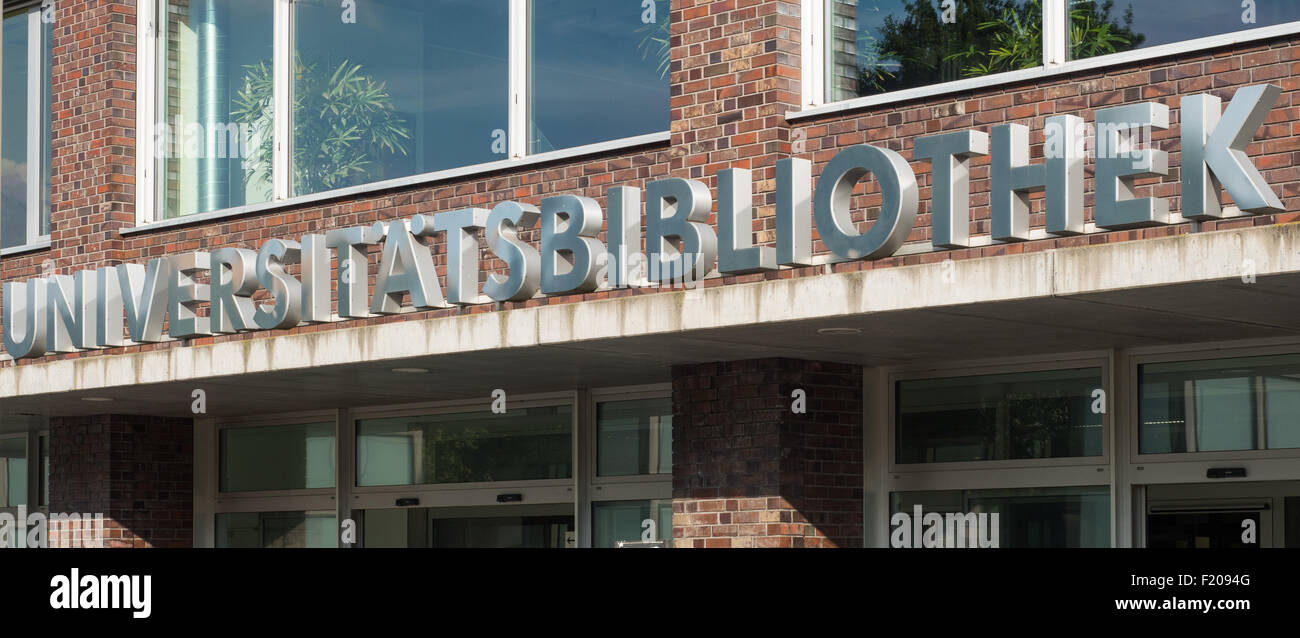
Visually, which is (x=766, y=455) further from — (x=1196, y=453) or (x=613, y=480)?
(x=1196, y=453)

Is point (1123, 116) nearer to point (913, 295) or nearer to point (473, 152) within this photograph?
point (913, 295)

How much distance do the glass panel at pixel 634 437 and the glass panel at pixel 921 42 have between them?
312 cm

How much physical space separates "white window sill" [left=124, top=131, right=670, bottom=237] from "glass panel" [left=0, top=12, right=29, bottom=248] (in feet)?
6.18

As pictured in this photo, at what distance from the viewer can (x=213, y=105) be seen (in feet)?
43.2

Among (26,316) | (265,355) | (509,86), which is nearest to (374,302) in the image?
(265,355)

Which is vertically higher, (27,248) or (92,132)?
(92,132)

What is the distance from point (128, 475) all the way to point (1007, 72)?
9096 millimetres

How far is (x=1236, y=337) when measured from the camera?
913cm

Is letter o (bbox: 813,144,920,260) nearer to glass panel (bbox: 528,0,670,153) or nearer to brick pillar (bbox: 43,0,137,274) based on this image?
glass panel (bbox: 528,0,670,153)

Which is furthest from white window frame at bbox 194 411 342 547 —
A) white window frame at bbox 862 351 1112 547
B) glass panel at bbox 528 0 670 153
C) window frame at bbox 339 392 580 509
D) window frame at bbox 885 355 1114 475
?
window frame at bbox 885 355 1114 475

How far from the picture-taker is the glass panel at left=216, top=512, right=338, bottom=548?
552 inches

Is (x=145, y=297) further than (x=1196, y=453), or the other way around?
(x=145, y=297)

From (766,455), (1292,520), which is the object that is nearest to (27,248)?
(766,455)

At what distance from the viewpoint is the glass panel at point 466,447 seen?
12.5 meters
